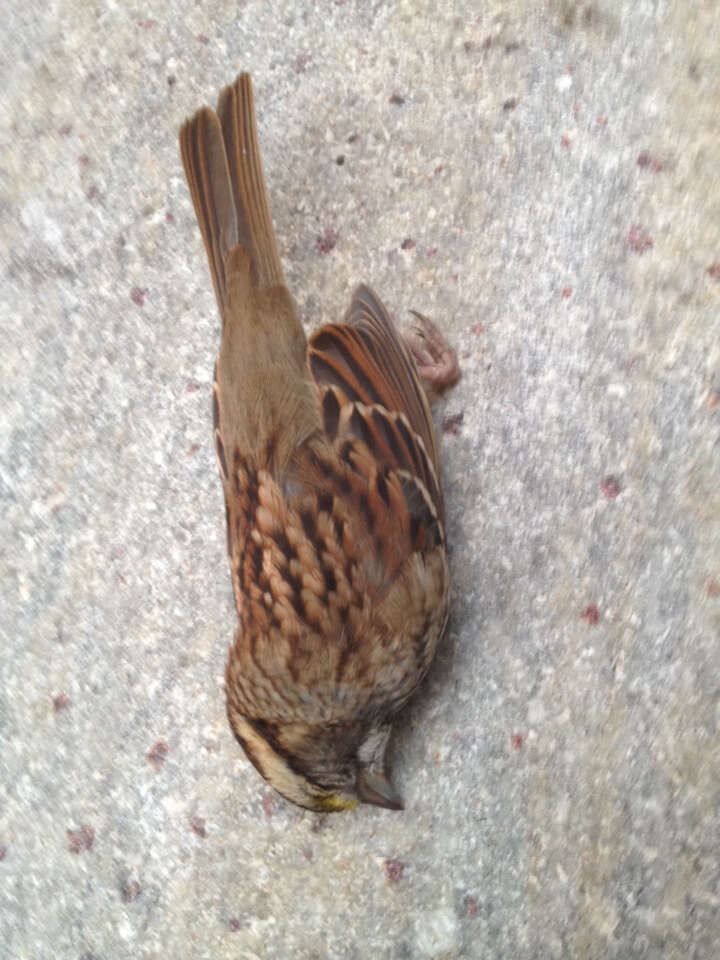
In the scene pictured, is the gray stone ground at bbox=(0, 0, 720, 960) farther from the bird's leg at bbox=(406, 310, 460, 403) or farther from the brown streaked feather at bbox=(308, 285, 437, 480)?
the brown streaked feather at bbox=(308, 285, 437, 480)

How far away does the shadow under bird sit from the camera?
6.63ft

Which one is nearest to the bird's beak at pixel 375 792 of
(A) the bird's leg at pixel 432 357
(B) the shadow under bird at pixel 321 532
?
(B) the shadow under bird at pixel 321 532

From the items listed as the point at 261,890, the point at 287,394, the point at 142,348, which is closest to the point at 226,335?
the point at 287,394

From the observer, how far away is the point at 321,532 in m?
2.04

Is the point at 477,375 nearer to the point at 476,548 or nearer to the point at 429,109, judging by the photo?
the point at 476,548

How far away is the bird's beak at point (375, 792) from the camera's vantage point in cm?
213

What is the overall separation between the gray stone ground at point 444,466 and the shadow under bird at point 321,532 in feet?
0.63

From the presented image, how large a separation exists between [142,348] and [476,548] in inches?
43.8

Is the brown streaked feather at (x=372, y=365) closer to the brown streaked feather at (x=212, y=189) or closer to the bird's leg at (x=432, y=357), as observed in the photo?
the bird's leg at (x=432, y=357)

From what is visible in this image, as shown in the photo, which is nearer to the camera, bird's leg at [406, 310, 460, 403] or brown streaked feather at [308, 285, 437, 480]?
brown streaked feather at [308, 285, 437, 480]

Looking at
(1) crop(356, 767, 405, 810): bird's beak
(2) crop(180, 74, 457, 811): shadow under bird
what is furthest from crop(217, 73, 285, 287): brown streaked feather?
(1) crop(356, 767, 405, 810): bird's beak

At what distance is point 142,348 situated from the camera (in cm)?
269

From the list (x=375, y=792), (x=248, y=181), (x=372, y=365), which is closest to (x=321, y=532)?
(x=372, y=365)

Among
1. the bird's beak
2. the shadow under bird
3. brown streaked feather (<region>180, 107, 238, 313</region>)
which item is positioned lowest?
the bird's beak
